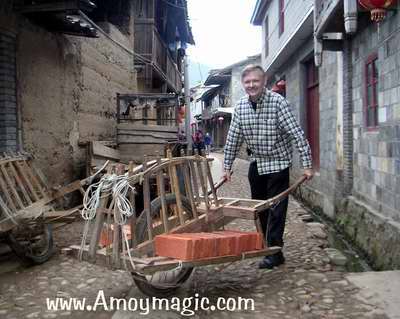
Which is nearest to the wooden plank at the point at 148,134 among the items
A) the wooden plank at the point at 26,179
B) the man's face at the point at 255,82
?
the wooden plank at the point at 26,179

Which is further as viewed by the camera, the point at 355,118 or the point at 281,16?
the point at 281,16

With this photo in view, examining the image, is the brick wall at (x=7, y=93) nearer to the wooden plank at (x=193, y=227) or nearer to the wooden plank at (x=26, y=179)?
the wooden plank at (x=26, y=179)

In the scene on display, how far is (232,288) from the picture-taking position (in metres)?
4.11

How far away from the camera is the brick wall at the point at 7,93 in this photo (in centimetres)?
620

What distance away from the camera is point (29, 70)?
6859mm

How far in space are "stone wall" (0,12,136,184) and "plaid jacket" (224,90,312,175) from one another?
364 cm

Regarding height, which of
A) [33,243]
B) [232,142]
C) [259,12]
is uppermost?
[259,12]

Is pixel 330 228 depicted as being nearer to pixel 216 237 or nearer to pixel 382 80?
pixel 382 80

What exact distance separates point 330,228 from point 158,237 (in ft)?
16.2

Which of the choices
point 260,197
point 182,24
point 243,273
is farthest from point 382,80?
point 182,24

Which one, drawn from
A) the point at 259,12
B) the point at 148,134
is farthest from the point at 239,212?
the point at 259,12

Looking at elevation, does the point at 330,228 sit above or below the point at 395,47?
below

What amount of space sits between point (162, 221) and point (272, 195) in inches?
49.8

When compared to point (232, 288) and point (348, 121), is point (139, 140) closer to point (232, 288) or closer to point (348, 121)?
point (348, 121)
